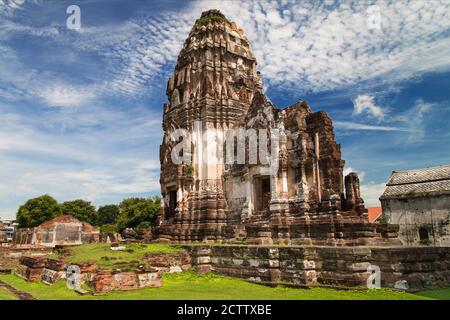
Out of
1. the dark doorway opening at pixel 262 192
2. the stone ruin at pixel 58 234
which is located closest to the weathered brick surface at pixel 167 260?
the dark doorway opening at pixel 262 192

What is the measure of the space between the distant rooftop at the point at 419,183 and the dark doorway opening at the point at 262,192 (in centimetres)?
1565

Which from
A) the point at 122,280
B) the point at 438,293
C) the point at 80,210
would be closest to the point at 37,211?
the point at 80,210

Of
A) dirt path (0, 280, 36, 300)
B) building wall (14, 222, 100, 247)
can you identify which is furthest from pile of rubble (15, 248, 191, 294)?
building wall (14, 222, 100, 247)

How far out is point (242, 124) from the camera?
2161 centimetres

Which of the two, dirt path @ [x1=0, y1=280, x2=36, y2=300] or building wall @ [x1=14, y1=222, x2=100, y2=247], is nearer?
dirt path @ [x1=0, y1=280, x2=36, y2=300]

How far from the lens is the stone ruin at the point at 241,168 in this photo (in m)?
16.0

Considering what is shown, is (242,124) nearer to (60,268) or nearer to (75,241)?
(60,268)

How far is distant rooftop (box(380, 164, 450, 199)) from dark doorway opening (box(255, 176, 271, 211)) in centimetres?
1565

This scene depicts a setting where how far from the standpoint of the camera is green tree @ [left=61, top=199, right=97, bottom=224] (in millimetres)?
56578

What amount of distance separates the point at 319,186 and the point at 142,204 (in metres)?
38.9

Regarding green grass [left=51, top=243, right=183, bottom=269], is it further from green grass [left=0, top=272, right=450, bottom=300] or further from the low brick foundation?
the low brick foundation

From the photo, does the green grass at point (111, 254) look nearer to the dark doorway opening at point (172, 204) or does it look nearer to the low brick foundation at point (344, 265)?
the low brick foundation at point (344, 265)

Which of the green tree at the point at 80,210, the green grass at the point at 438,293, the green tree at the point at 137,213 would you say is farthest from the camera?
the green tree at the point at 80,210
